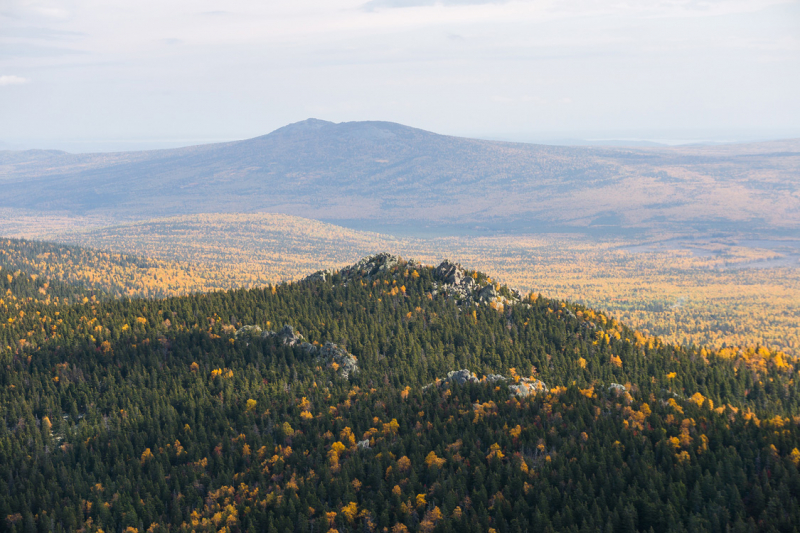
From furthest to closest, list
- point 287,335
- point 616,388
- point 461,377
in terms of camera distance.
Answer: point 287,335, point 461,377, point 616,388

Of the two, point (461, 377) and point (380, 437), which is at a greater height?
point (461, 377)

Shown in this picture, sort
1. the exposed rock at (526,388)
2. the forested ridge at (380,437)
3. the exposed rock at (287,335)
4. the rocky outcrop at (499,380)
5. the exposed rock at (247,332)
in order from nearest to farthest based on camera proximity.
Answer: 1. the forested ridge at (380,437)
2. the exposed rock at (526,388)
3. the rocky outcrop at (499,380)
4. the exposed rock at (287,335)
5. the exposed rock at (247,332)

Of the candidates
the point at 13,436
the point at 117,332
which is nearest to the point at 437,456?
the point at 13,436

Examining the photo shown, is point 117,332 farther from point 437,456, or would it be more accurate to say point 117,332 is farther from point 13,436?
point 437,456

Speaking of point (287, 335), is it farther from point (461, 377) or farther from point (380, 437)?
point (380, 437)

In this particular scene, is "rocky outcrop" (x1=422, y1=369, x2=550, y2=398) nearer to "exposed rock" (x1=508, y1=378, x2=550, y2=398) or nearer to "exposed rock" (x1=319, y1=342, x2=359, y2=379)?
"exposed rock" (x1=508, y1=378, x2=550, y2=398)

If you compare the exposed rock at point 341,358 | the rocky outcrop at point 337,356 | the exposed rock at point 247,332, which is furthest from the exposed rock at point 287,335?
the exposed rock at point 341,358

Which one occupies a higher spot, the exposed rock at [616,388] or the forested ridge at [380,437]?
the exposed rock at [616,388]

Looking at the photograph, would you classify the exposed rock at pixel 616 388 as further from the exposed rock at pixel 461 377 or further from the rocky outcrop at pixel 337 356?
the rocky outcrop at pixel 337 356

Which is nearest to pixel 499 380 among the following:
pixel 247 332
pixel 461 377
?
pixel 461 377
